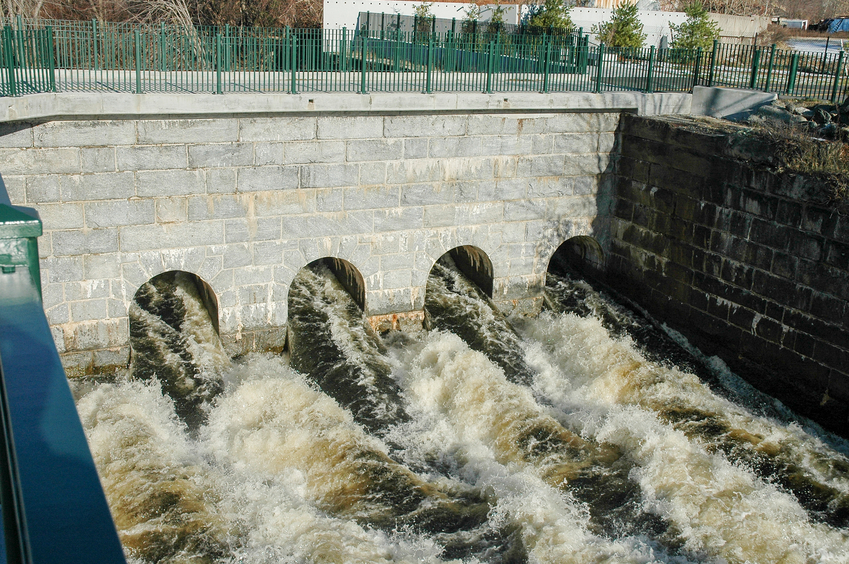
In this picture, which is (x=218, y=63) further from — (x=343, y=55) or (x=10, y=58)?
(x=10, y=58)

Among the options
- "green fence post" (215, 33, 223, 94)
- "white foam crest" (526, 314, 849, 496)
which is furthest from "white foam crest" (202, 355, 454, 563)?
"green fence post" (215, 33, 223, 94)

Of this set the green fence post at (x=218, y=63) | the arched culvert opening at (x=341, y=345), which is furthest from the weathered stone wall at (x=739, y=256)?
the green fence post at (x=218, y=63)

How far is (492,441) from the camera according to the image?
9484 millimetres

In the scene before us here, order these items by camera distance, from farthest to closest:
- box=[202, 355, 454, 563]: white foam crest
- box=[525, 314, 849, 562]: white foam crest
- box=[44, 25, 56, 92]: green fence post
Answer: box=[44, 25, 56, 92]: green fence post
box=[525, 314, 849, 562]: white foam crest
box=[202, 355, 454, 563]: white foam crest

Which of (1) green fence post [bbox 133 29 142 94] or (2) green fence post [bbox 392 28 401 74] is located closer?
(1) green fence post [bbox 133 29 142 94]

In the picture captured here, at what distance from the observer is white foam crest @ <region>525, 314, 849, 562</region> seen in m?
7.79

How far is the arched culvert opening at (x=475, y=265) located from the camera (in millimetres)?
13703

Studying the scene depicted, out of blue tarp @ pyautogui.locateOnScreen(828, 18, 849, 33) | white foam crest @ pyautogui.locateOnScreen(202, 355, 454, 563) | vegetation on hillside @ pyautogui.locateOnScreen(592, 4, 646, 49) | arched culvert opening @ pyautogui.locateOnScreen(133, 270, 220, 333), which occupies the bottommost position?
white foam crest @ pyautogui.locateOnScreen(202, 355, 454, 563)

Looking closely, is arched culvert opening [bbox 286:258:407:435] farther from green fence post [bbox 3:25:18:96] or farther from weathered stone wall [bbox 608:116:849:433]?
green fence post [bbox 3:25:18:96]

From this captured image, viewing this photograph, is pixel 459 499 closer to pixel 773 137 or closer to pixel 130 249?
pixel 130 249

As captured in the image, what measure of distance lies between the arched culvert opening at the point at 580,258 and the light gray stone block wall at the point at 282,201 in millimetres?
684

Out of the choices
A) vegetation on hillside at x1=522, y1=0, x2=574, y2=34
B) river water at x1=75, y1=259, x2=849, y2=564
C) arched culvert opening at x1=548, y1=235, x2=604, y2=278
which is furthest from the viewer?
vegetation on hillside at x1=522, y1=0, x2=574, y2=34

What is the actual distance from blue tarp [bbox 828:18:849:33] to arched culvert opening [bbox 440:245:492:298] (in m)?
29.7

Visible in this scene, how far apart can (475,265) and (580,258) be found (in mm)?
2419
